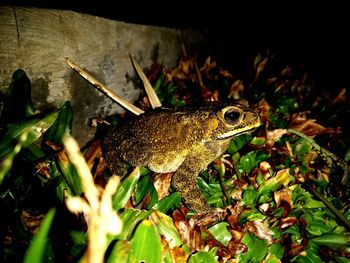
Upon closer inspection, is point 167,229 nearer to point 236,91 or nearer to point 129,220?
point 129,220

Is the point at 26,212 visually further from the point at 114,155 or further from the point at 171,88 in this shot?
the point at 171,88

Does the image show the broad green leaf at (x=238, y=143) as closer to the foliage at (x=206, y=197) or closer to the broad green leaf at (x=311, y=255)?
the foliage at (x=206, y=197)

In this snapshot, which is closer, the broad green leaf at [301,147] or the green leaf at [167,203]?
the green leaf at [167,203]

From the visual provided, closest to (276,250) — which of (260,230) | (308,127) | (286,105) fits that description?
(260,230)

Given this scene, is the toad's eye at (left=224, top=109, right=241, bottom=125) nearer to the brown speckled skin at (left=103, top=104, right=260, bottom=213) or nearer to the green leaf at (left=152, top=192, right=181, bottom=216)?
the brown speckled skin at (left=103, top=104, right=260, bottom=213)

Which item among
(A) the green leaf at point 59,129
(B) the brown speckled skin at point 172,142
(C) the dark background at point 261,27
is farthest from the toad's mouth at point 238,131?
(C) the dark background at point 261,27

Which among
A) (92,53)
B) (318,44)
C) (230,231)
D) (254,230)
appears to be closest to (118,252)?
(230,231)

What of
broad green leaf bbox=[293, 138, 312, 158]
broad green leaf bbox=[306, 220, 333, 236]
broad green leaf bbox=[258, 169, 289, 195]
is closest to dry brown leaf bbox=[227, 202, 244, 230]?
broad green leaf bbox=[258, 169, 289, 195]
